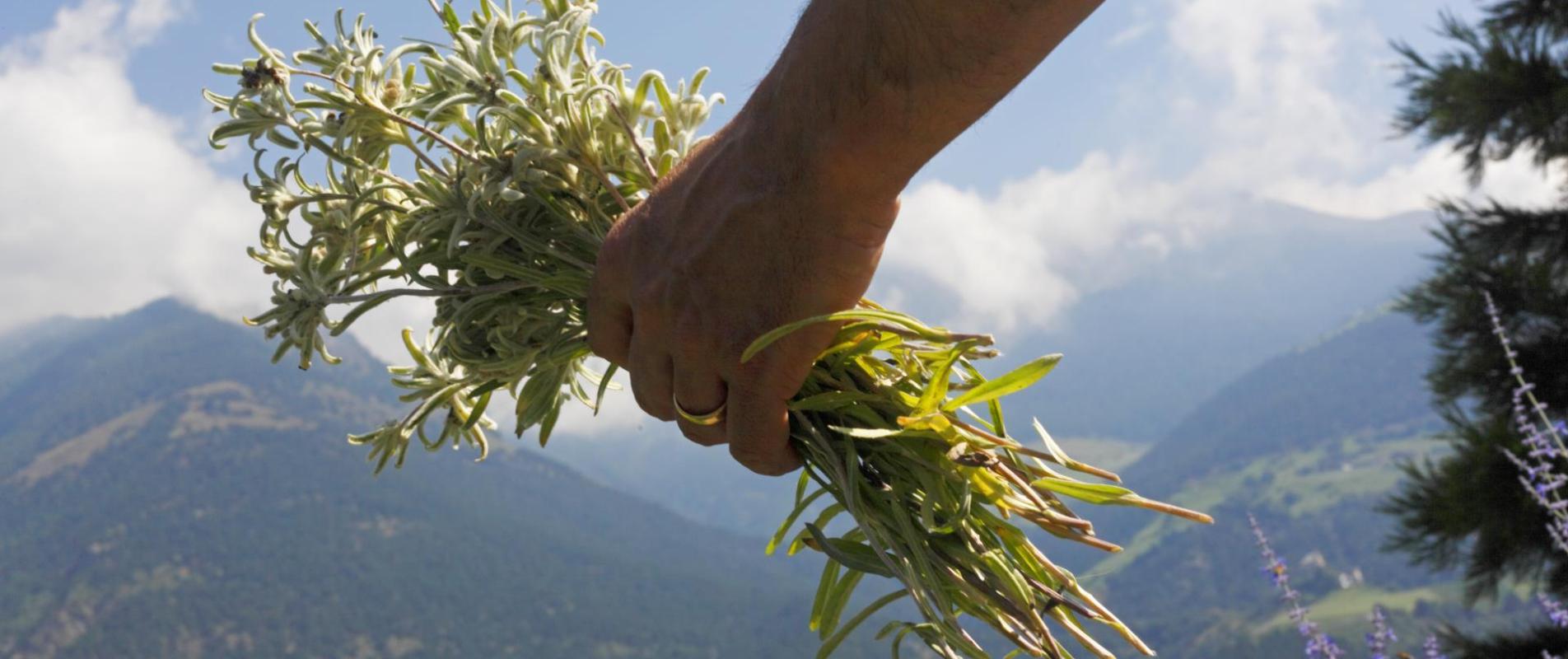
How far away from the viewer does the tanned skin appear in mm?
1169

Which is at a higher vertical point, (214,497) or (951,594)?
(951,594)

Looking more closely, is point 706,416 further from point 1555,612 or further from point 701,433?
point 1555,612

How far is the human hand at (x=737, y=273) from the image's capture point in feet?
4.25

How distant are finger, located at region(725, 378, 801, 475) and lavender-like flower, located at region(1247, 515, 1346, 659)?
53.5 inches

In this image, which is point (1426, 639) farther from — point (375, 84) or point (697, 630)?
point (697, 630)

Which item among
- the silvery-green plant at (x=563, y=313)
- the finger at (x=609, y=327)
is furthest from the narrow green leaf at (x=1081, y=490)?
the finger at (x=609, y=327)

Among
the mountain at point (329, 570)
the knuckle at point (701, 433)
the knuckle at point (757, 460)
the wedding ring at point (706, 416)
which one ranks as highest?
the wedding ring at point (706, 416)

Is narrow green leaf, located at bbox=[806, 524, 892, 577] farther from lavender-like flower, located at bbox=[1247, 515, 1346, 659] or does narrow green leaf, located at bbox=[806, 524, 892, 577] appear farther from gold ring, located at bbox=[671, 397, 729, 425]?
lavender-like flower, located at bbox=[1247, 515, 1346, 659]

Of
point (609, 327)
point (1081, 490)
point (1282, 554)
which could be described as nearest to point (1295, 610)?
point (1081, 490)

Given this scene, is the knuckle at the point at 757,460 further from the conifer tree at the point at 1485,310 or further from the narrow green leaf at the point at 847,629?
the conifer tree at the point at 1485,310

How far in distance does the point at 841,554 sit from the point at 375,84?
1.16 meters

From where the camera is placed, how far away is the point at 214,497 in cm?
17662

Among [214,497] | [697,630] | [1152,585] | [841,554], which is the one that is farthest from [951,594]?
[214,497]

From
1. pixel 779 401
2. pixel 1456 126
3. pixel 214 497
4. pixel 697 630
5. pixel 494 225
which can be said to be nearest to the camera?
pixel 779 401
